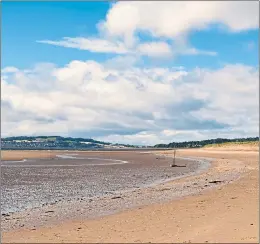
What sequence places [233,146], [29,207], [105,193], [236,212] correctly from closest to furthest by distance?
[236,212], [29,207], [105,193], [233,146]

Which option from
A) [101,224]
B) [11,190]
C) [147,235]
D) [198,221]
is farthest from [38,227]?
Answer: [11,190]

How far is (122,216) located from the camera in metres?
17.5

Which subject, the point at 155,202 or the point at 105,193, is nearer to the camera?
the point at 155,202

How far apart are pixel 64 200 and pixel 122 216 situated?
6746mm

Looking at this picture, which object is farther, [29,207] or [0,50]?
[29,207]

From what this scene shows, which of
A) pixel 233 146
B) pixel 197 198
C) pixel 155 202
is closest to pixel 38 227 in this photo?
pixel 155 202

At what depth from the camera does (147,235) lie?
13148mm

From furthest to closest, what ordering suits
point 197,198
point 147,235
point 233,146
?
1. point 233,146
2. point 197,198
3. point 147,235

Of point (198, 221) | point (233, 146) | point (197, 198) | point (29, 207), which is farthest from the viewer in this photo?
point (233, 146)

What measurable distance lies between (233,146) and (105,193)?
14260cm

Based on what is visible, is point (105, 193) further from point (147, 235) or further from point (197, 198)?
point (147, 235)

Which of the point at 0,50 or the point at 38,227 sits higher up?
the point at 0,50

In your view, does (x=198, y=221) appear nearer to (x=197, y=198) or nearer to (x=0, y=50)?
(x=197, y=198)

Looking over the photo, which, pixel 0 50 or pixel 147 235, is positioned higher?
pixel 0 50
